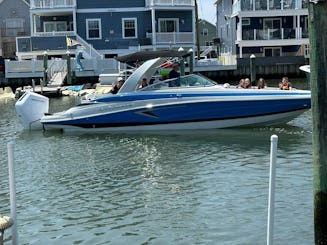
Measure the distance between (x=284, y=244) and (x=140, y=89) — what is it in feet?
39.4

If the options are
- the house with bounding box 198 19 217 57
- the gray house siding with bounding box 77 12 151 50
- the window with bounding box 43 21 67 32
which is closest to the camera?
the gray house siding with bounding box 77 12 151 50

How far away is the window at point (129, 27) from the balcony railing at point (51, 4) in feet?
15.7

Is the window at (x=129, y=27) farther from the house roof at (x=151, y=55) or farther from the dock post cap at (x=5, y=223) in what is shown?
the dock post cap at (x=5, y=223)

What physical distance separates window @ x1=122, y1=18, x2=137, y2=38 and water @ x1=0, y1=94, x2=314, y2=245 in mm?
34485

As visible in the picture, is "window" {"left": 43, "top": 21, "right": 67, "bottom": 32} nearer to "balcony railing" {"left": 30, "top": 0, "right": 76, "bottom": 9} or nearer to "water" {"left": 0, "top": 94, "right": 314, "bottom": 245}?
"balcony railing" {"left": 30, "top": 0, "right": 76, "bottom": 9}

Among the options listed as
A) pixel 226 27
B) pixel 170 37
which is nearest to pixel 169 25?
pixel 170 37

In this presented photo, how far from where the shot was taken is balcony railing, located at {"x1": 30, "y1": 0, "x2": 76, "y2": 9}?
51.7m

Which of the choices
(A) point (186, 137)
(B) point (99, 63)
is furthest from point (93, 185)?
(B) point (99, 63)

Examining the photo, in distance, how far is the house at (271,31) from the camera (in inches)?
1998

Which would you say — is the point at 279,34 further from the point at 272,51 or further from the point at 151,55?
the point at 151,55

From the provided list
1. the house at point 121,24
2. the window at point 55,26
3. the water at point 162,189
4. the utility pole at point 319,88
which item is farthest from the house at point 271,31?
the utility pole at point 319,88

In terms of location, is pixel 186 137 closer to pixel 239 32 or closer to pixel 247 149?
pixel 247 149

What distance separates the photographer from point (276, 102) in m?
19.2

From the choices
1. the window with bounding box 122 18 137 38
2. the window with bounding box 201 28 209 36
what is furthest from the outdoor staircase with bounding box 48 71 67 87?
the window with bounding box 201 28 209 36
